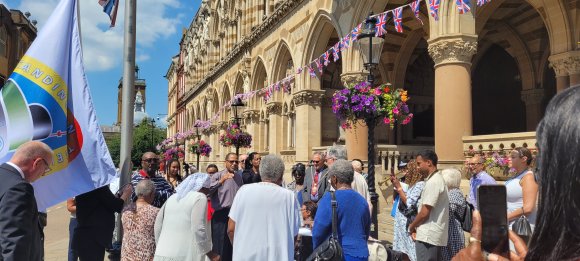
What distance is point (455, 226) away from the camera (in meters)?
4.91

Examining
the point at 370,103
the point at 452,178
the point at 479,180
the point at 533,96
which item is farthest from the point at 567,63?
the point at 452,178

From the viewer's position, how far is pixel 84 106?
4.48 m

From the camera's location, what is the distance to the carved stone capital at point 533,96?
1620 cm

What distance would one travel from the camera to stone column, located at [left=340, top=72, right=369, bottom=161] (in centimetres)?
1447

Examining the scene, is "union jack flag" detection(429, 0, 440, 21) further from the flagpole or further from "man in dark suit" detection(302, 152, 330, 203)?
the flagpole

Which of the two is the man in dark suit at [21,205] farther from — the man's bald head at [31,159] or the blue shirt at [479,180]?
the blue shirt at [479,180]

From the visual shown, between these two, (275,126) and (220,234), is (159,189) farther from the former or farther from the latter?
(275,126)

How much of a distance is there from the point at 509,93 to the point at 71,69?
57.1 feet

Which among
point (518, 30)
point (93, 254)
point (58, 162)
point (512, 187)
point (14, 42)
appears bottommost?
point (93, 254)

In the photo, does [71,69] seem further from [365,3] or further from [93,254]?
[365,3]

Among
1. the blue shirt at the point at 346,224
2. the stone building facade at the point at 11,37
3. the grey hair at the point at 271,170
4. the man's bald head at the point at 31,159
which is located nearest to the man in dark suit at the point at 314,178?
the grey hair at the point at 271,170

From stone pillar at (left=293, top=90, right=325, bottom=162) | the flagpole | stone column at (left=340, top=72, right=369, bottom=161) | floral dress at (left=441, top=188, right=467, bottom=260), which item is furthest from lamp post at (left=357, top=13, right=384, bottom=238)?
stone pillar at (left=293, top=90, right=325, bottom=162)

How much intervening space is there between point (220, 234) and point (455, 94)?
21.3 ft

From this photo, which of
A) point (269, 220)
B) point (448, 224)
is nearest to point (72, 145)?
point (269, 220)
